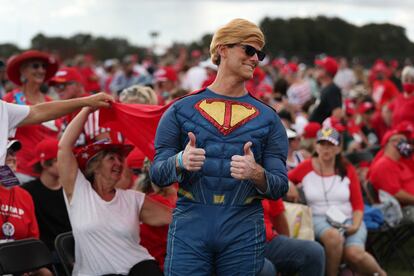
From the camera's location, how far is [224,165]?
3.86 meters

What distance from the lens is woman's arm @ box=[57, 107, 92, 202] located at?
5.21 metres

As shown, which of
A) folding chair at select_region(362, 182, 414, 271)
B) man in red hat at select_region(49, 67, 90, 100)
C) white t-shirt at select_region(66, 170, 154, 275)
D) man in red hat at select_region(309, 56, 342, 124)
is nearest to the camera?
white t-shirt at select_region(66, 170, 154, 275)

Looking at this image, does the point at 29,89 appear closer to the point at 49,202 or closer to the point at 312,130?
the point at 49,202

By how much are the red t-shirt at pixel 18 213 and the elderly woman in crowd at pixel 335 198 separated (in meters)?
2.59

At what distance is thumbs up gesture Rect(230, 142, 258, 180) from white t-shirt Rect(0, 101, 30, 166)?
161 centimetres

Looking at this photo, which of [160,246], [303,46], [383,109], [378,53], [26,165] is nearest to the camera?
[160,246]

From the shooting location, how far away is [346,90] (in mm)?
23359

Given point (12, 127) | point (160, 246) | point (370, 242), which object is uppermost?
point (12, 127)

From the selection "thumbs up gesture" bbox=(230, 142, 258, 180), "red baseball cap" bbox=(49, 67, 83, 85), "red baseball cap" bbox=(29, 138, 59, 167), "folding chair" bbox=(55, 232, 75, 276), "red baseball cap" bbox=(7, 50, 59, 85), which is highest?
"red baseball cap" bbox=(7, 50, 59, 85)

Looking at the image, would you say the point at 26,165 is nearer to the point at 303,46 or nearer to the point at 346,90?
the point at 346,90

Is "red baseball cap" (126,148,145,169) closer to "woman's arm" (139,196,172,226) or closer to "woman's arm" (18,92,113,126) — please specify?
"woman's arm" (139,196,172,226)

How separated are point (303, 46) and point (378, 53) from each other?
7700 mm

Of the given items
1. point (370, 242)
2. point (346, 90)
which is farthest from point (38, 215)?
point (346, 90)

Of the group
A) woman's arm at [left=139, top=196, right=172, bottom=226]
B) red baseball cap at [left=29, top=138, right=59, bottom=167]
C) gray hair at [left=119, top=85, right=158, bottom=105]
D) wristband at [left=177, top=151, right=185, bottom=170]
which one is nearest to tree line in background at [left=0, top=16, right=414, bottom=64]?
gray hair at [left=119, top=85, right=158, bottom=105]
